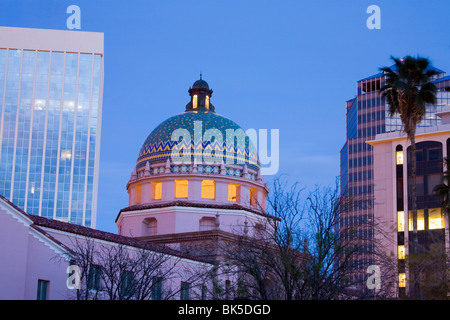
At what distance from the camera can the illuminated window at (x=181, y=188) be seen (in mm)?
58719

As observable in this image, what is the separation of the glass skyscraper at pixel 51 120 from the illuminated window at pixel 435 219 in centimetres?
4859

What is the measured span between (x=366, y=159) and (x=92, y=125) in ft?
126

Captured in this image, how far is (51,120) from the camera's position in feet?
369

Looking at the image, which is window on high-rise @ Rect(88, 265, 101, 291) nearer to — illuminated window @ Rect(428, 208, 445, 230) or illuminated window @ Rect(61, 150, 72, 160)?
illuminated window @ Rect(428, 208, 445, 230)

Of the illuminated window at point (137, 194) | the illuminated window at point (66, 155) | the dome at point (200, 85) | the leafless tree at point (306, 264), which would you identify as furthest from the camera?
the illuminated window at point (66, 155)

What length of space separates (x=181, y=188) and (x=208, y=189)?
6.57 ft

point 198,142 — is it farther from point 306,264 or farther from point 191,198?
point 306,264

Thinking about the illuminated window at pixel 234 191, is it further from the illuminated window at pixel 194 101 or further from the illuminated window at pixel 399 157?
the illuminated window at pixel 399 157

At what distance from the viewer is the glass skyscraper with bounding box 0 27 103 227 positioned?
108 metres

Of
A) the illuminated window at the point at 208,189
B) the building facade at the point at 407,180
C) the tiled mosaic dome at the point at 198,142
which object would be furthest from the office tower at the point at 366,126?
the illuminated window at the point at 208,189

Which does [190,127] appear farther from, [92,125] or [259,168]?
[92,125]

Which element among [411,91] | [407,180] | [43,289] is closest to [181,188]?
[411,91]

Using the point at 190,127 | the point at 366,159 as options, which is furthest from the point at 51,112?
the point at 190,127

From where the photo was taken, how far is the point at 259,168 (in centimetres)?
6175
